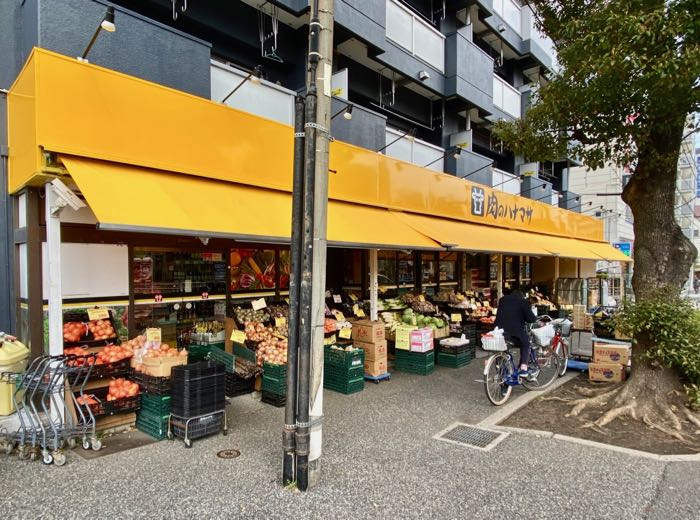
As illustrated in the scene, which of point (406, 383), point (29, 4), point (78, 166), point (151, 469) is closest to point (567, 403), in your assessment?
point (406, 383)

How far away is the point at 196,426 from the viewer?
5.52m

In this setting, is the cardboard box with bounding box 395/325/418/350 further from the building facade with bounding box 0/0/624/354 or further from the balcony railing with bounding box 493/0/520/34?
the balcony railing with bounding box 493/0/520/34

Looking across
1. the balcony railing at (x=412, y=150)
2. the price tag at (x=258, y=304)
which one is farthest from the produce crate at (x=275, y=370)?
the balcony railing at (x=412, y=150)

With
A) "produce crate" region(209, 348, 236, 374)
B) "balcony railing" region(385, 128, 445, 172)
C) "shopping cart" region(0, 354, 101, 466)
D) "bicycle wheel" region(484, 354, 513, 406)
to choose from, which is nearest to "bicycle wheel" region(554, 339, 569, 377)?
"bicycle wheel" region(484, 354, 513, 406)

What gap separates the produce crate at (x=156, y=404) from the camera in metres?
5.68

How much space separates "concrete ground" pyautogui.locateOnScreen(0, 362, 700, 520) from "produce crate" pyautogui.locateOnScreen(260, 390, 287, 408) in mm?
867

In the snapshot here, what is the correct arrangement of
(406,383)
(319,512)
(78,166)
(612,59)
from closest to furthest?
(319,512), (78,166), (612,59), (406,383)

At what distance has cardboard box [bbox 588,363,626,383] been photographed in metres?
8.48

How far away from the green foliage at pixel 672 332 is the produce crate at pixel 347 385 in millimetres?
4359

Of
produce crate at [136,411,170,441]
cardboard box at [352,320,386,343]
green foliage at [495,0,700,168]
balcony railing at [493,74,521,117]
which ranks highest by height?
balcony railing at [493,74,521,117]

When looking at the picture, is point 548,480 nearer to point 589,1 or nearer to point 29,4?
point 589,1

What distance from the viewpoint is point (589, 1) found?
293 inches

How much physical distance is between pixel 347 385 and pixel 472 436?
2507 millimetres

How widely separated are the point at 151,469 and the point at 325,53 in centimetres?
469
